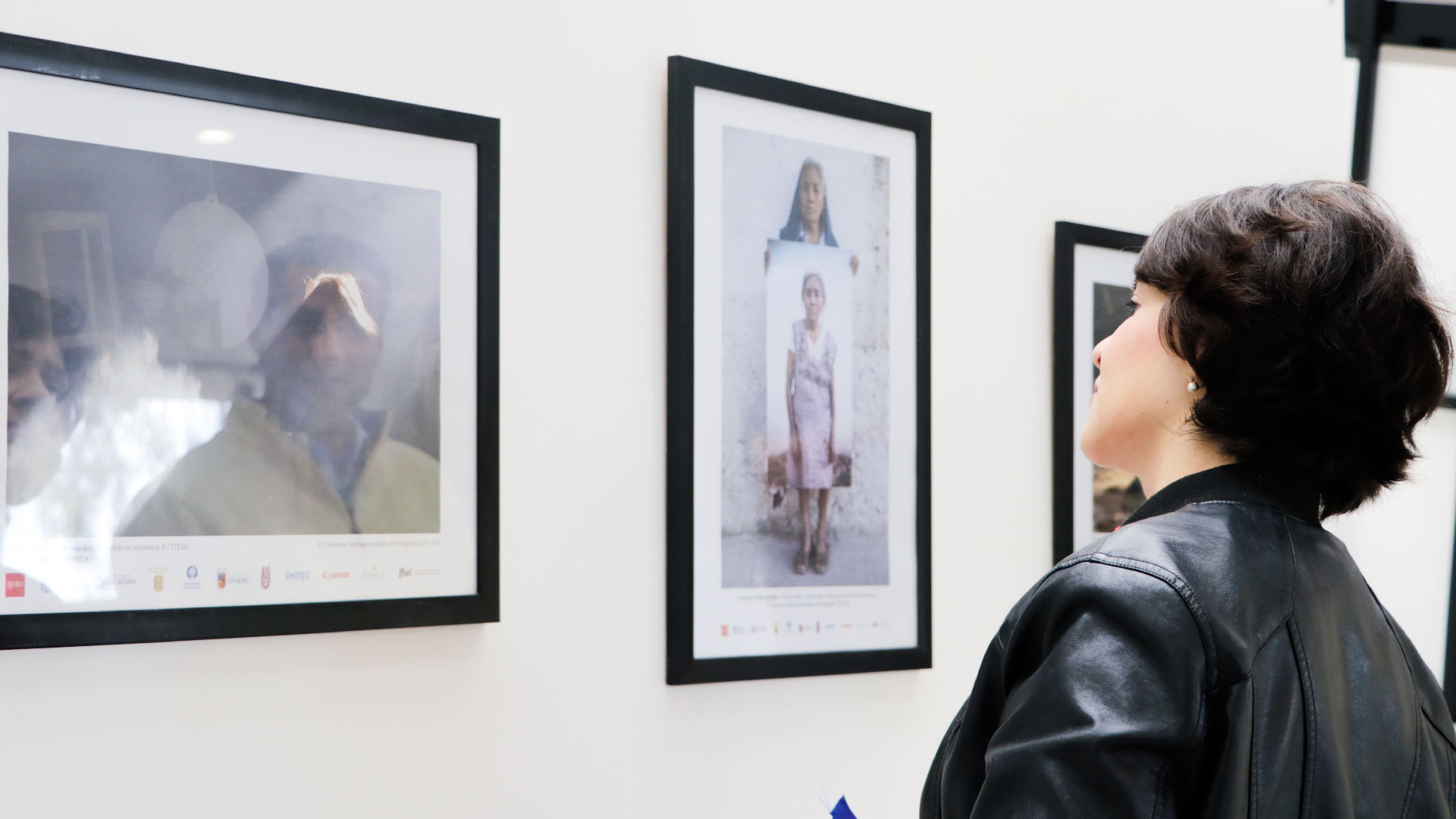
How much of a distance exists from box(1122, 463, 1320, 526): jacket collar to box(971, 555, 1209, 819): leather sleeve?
14 cm

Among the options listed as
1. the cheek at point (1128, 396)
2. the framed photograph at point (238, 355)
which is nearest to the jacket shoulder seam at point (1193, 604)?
the cheek at point (1128, 396)

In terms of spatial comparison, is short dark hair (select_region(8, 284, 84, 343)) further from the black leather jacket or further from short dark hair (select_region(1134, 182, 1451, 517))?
short dark hair (select_region(1134, 182, 1451, 517))

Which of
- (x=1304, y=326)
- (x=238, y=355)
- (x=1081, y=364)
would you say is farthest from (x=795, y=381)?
(x=1304, y=326)

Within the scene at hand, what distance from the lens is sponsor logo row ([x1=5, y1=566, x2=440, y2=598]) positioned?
130 centimetres

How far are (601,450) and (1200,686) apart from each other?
956mm

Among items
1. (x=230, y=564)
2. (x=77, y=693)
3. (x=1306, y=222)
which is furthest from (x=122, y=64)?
(x=1306, y=222)

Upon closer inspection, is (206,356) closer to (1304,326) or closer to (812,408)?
(812,408)

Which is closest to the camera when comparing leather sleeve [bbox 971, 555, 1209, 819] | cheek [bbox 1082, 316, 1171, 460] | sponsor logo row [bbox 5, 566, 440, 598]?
leather sleeve [bbox 971, 555, 1209, 819]

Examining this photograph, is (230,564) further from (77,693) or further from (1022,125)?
(1022,125)

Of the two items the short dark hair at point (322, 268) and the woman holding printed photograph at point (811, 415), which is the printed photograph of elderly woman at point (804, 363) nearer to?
the woman holding printed photograph at point (811, 415)

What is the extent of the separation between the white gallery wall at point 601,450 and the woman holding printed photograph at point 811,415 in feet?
0.73

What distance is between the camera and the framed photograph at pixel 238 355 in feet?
4.35

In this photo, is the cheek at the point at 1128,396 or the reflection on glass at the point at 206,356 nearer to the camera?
the cheek at the point at 1128,396

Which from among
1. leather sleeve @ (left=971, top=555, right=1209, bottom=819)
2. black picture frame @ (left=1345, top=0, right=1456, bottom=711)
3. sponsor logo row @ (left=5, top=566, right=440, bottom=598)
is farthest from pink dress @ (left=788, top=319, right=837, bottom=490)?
black picture frame @ (left=1345, top=0, right=1456, bottom=711)
